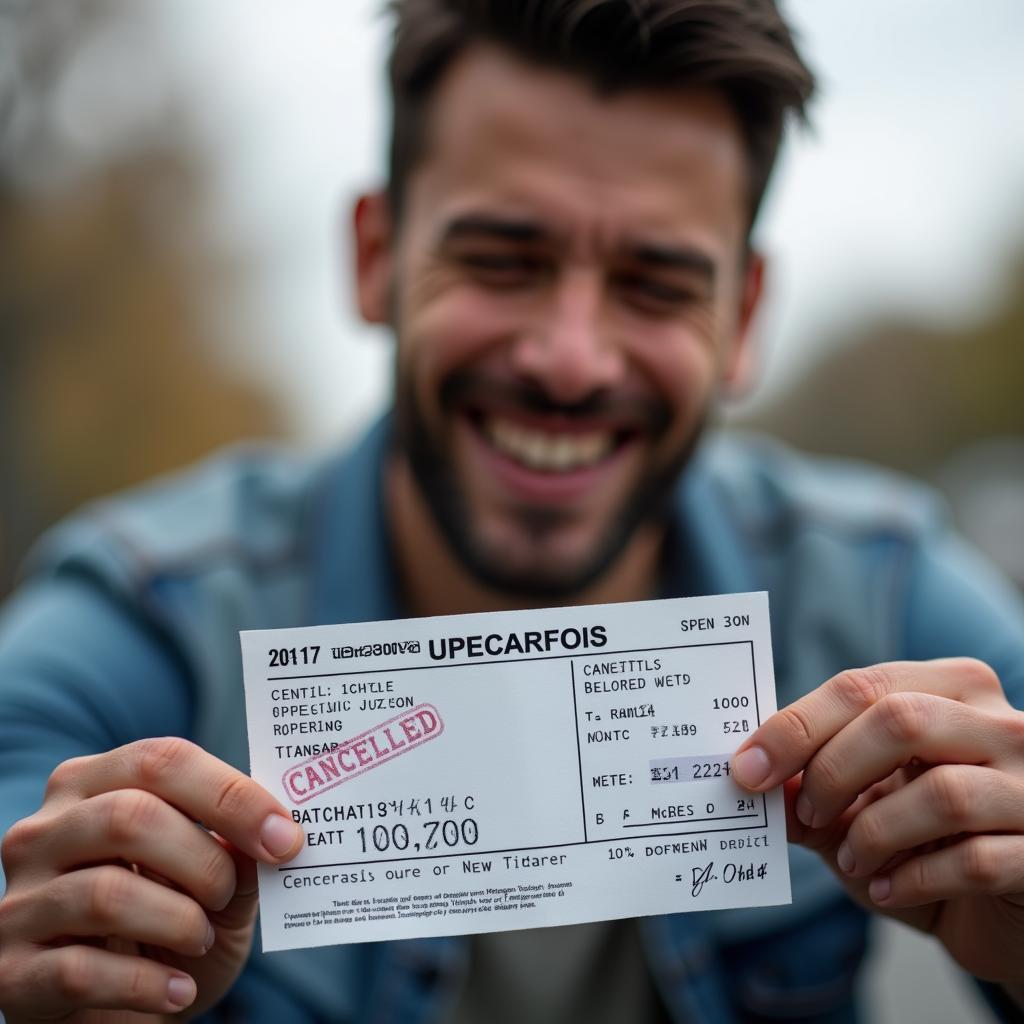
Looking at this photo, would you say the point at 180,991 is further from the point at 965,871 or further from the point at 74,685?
the point at 965,871

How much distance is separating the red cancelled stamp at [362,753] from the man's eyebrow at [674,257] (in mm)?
1224

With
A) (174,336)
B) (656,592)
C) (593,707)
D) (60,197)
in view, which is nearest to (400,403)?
(656,592)

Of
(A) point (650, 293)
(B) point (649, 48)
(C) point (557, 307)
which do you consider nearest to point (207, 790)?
(C) point (557, 307)

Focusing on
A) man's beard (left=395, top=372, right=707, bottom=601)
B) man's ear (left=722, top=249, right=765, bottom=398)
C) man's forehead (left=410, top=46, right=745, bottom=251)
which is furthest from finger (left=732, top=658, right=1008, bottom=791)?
man's ear (left=722, top=249, right=765, bottom=398)

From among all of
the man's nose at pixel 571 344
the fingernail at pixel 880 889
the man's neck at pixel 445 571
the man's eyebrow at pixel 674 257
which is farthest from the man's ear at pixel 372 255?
the fingernail at pixel 880 889

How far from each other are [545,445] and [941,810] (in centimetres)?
124

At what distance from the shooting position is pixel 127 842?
1467 millimetres

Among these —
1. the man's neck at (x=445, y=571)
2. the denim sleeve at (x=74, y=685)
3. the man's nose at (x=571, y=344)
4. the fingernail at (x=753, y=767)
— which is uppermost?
the man's nose at (x=571, y=344)

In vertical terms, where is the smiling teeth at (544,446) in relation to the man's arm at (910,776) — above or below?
above

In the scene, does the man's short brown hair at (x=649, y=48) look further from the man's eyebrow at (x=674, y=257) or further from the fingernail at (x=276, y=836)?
the fingernail at (x=276, y=836)

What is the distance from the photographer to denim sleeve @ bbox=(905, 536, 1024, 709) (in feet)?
8.41

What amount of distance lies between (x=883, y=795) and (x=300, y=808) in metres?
0.83

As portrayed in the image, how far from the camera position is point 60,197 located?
12820 millimetres

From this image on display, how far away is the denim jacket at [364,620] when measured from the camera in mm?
2256
